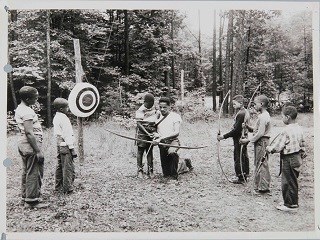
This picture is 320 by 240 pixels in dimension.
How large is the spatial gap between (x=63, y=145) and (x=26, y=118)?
0.50 m

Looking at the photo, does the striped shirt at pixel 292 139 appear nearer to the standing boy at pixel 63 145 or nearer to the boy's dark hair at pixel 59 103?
the standing boy at pixel 63 145

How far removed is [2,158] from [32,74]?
40.0 inches

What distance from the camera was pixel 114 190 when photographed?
432cm

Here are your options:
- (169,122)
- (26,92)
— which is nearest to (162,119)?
(169,122)

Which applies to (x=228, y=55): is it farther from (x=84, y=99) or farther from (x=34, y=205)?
(x=34, y=205)

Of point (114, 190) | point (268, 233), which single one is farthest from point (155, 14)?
point (268, 233)

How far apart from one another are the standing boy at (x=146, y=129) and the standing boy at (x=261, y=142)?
1.14m

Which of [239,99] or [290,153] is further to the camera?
[239,99]

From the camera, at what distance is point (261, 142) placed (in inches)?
167

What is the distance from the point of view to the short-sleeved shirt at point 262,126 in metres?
4.20

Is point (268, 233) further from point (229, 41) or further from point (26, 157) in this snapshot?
point (26, 157)

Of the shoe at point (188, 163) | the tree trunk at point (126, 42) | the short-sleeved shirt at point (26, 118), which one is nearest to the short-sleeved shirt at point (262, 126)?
the shoe at point (188, 163)

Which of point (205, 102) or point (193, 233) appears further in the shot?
point (205, 102)

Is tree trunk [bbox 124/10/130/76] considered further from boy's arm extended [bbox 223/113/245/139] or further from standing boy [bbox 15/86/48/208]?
boy's arm extended [bbox 223/113/245/139]
